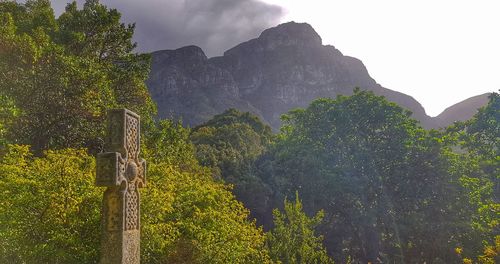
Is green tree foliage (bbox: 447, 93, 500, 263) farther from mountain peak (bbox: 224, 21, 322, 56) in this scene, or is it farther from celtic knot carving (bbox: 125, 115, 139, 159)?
mountain peak (bbox: 224, 21, 322, 56)

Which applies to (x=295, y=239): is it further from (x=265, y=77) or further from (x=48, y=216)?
(x=265, y=77)

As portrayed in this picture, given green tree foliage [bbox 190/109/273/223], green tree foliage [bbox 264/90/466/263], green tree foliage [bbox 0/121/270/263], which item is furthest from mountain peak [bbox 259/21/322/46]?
green tree foliage [bbox 0/121/270/263]

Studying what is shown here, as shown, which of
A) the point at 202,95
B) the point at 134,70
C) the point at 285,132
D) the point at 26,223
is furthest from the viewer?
the point at 202,95

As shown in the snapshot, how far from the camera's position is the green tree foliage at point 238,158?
38312 mm

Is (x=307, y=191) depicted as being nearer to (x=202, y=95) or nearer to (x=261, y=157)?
(x=261, y=157)

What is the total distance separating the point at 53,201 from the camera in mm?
11070

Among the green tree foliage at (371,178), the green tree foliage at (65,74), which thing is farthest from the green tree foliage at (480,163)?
the green tree foliage at (65,74)

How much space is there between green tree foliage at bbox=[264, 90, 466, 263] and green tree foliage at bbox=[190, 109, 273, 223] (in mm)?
2557

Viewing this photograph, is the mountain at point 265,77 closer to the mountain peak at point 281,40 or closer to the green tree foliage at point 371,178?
the mountain peak at point 281,40

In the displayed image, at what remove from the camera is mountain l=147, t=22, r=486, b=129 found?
142 metres

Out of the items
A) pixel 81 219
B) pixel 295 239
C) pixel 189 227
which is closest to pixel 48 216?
pixel 81 219

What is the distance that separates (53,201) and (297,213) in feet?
25.9

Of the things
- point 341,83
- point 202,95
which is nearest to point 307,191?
point 202,95

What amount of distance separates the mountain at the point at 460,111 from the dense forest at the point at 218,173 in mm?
111518
